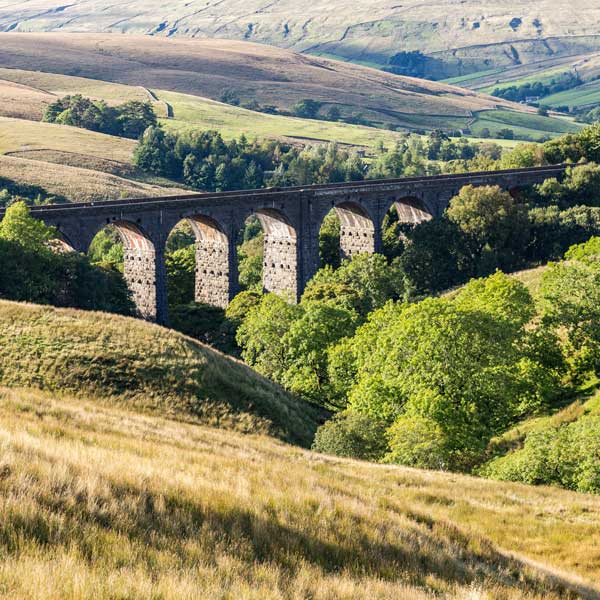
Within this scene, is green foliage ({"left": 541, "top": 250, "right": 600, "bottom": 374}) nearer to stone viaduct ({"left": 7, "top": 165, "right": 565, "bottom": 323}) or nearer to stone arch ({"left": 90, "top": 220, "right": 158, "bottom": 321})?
stone arch ({"left": 90, "top": 220, "right": 158, "bottom": 321})

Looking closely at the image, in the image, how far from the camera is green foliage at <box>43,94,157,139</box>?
166875 mm

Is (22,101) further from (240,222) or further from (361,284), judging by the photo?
(361,284)

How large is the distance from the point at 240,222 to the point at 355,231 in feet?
58.0

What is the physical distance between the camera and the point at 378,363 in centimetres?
4147

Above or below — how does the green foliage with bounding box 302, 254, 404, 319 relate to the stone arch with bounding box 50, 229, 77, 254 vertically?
below

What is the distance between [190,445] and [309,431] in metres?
17.9

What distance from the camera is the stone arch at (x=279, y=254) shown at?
7844 centimetres

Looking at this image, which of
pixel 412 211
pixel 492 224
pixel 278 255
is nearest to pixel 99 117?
pixel 412 211

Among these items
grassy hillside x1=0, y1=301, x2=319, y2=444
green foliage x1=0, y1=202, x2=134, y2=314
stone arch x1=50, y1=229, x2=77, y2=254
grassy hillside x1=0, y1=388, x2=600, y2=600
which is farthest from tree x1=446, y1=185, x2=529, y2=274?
grassy hillside x1=0, y1=388, x2=600, y2=600

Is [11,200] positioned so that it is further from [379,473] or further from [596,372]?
[379,473]

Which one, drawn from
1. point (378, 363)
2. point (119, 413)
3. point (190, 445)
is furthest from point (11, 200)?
point (190, 445)

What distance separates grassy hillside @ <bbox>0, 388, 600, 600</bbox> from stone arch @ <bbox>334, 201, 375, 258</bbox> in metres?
66.1

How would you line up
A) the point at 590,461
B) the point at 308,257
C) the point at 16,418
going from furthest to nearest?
the point at 308,257 < the point at 590,461 < the point at 16,418

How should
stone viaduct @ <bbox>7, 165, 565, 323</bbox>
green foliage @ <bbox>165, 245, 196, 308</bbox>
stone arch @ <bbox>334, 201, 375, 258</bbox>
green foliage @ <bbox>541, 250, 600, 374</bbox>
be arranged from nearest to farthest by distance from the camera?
green foliage @ <bbox>541, 250, 600, 374</bbox>, stone viaduct @ <bbox>7, 165, 565, 323</bbox>, green foliage @ <bbox>165, 245, 196, 308</bbox>, stone arch @ <bbox>334, 201, 375, 258</bbox>
